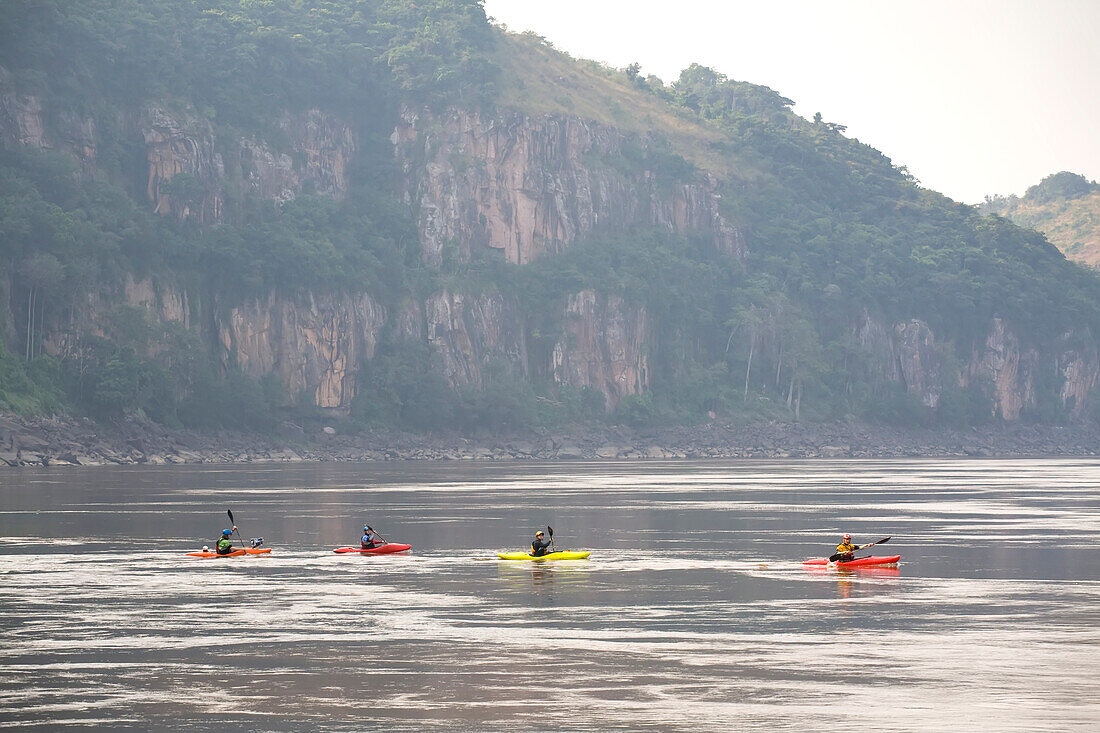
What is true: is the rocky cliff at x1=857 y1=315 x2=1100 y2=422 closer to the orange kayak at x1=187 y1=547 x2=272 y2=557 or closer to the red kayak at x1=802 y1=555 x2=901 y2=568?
the red kayak at x1=802 y1=555 x2=901 y2=568

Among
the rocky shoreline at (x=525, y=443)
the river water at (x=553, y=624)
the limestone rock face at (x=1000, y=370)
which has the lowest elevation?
the river water at (x=553, y=624)

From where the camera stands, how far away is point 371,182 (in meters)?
175

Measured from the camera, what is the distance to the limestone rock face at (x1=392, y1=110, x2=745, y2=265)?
17300cm

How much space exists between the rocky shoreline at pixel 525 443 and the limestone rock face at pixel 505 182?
80.9ft

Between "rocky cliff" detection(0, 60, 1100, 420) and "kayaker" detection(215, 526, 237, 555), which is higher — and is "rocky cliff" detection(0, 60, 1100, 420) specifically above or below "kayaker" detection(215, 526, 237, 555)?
above

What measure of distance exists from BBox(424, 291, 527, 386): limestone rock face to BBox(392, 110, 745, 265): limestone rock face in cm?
667

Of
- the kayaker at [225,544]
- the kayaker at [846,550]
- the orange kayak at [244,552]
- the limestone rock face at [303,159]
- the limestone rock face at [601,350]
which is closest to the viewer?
the kayaker at [846,550]

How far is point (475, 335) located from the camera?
16675 cm

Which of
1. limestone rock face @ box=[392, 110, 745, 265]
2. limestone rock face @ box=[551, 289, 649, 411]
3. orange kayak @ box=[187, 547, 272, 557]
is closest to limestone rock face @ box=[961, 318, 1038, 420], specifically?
limestone rock face @ box=[551, 289, 649, 411]

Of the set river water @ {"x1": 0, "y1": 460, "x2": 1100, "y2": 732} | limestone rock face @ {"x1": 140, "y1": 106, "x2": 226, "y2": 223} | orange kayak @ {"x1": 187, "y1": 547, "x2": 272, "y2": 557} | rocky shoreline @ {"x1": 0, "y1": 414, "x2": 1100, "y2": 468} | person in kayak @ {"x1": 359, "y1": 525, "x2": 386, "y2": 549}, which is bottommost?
river water @ {"x1": 0, "y1": 460, "x2": 1100, "y2": 732}

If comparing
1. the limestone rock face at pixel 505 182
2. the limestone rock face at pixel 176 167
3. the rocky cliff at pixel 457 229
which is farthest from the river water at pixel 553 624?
the limestone rock face at pixel 505 182

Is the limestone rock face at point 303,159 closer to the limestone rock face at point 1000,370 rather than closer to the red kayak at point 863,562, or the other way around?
the limestone rock face at point 1000,370

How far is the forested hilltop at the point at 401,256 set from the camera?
139500 millimetres

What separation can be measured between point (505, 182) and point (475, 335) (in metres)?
20.2
